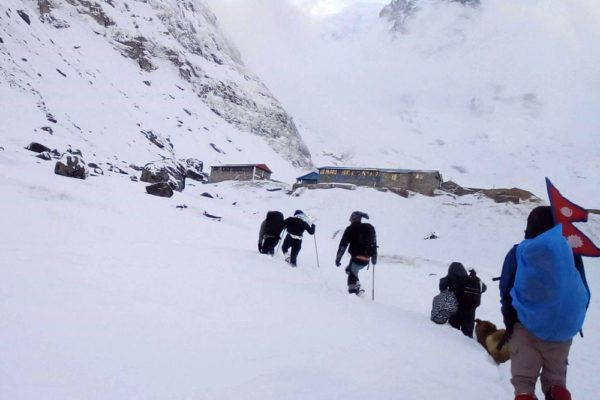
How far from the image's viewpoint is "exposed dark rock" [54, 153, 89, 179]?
14701 mm

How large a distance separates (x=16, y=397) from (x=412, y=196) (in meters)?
36.8

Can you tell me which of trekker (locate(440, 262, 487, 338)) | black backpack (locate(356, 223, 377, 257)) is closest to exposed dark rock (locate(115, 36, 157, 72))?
black backpack (locate(356, 223, 377, 257))

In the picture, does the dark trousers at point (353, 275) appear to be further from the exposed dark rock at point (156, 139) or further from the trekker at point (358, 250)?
the exposed dark rock at point (156, 139)

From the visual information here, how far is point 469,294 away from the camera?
6.37 metres

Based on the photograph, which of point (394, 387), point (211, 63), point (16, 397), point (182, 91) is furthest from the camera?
point (211, 63)

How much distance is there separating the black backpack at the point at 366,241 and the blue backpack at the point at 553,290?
16.2 ft

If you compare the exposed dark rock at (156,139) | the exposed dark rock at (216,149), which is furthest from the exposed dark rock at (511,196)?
the exposed dark rock at (216,149)

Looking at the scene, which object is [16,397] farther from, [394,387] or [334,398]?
[394,387]

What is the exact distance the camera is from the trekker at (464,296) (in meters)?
6.29

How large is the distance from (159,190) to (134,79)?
74.3 m

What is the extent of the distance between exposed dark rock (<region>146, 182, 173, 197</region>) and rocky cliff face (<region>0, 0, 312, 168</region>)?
14.3 metres

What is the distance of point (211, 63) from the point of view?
4451 inches

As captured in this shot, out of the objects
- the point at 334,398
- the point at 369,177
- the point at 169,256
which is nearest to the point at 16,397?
the point at 334,398

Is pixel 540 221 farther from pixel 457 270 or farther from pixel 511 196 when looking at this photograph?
pixel 511 196
